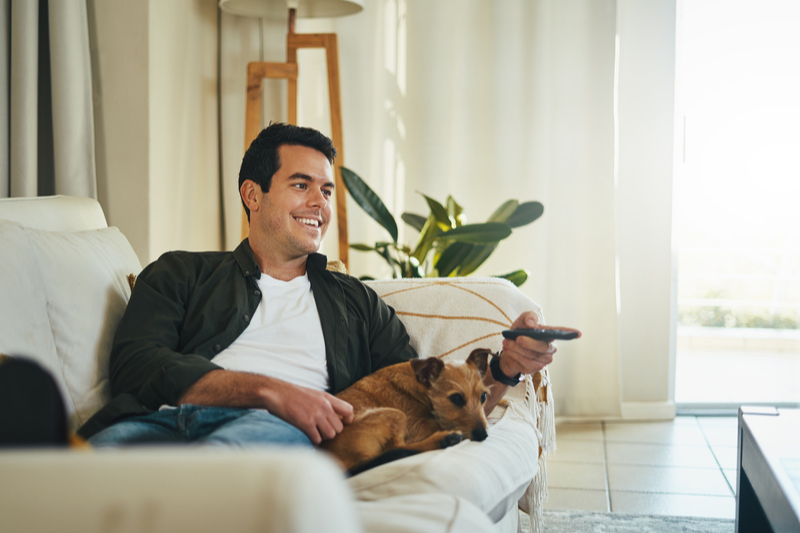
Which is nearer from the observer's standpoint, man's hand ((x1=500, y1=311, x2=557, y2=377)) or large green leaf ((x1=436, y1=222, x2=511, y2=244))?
man's hand ((x1=500, y1=311, x2=557, y2=377))

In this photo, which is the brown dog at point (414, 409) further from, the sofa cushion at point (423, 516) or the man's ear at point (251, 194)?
the man's ear at point (251, 194)

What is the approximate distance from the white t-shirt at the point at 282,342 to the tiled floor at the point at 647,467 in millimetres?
1184

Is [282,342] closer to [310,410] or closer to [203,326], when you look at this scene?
[203,326]

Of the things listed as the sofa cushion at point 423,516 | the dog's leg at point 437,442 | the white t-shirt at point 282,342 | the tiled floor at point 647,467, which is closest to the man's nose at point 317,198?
the white t-shirt at point 282,342

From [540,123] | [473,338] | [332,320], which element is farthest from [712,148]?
[332,320]

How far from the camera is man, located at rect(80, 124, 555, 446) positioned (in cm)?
124

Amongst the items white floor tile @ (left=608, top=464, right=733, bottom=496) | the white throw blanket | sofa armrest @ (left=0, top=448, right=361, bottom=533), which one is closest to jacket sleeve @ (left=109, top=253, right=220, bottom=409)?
the white throw blanket

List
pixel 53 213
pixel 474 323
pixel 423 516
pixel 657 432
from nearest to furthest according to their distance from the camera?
pixel 423 516 < pixel 53 213 < pixel 474 323 < pixel 657 432

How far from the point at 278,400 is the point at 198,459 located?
75 centimetres

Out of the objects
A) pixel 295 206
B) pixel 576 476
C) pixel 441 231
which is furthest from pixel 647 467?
pixel 295 206

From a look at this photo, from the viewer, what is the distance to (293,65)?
116 inches

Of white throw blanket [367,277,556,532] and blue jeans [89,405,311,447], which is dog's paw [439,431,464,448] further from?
white throw blanket [367,277,556,532]

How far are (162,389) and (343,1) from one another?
2031mm

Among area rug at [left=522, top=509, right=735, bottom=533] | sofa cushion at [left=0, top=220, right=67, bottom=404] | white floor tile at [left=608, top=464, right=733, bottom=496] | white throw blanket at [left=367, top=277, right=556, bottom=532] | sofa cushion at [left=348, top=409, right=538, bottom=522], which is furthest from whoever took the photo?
white floor tile at [left=608, top=464, right=733, bottom=496]
